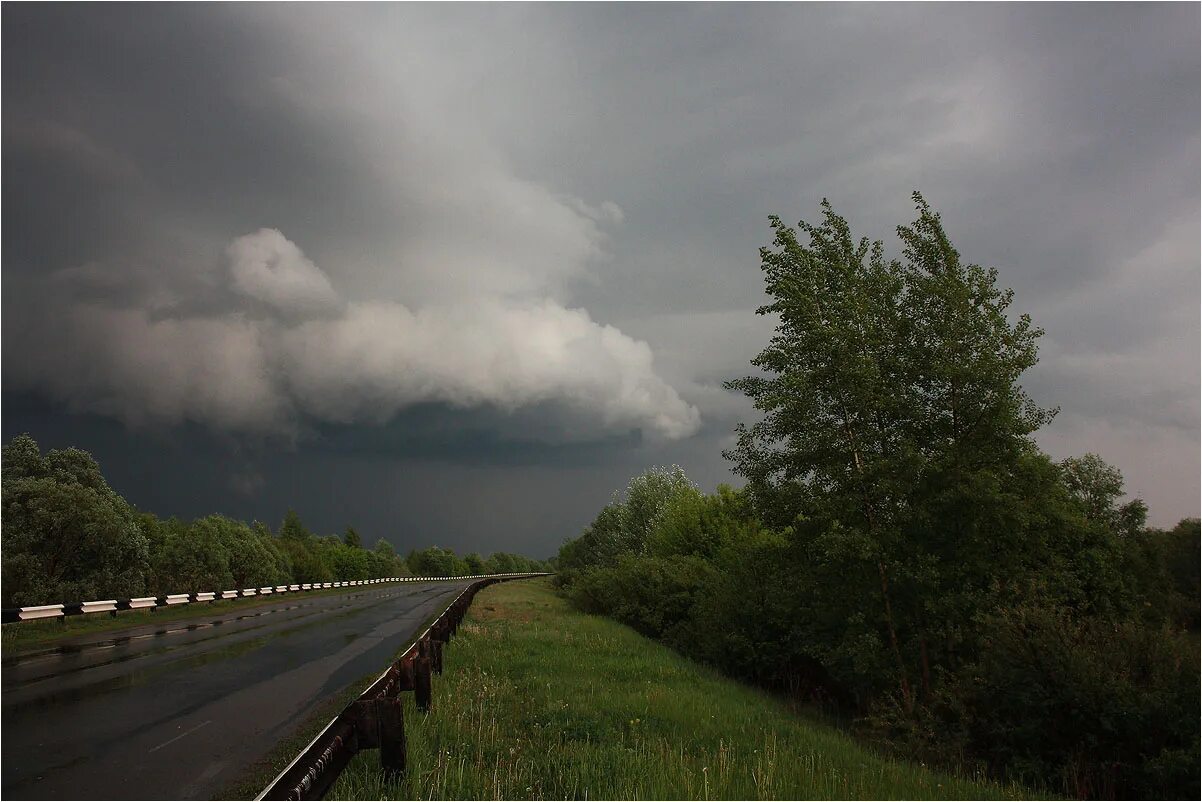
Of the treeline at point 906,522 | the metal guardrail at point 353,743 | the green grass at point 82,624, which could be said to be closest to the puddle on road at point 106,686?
the metal guardrail at point 353,743

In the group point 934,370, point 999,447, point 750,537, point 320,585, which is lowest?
point 320,585

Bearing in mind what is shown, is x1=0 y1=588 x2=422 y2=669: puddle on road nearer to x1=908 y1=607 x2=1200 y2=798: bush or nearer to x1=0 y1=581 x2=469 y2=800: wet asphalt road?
x1=0 y1=581 x2=469 y2=800: wet asphalt road

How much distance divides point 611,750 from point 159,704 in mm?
6960

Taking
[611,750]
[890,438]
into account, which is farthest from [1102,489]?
[611,750]

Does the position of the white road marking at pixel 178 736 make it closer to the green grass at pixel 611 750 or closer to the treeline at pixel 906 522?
the green grass at pixel 611 750

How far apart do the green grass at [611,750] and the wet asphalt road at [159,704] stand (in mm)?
1834

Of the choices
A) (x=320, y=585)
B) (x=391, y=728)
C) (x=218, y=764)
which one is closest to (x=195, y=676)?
(x=218, y=764)

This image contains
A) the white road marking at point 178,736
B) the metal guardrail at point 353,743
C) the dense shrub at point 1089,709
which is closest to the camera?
the metal guardrail at point 353,743

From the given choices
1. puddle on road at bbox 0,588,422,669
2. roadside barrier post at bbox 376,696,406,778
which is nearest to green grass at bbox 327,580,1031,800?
roadside barrier post at bbox 376,696,406,778

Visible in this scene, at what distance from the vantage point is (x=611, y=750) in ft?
25.6

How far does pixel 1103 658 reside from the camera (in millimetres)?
11625

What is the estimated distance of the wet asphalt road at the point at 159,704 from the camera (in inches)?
277

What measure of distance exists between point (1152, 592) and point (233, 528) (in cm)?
6808

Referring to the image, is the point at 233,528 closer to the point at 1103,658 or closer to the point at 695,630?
the point at 695,630
